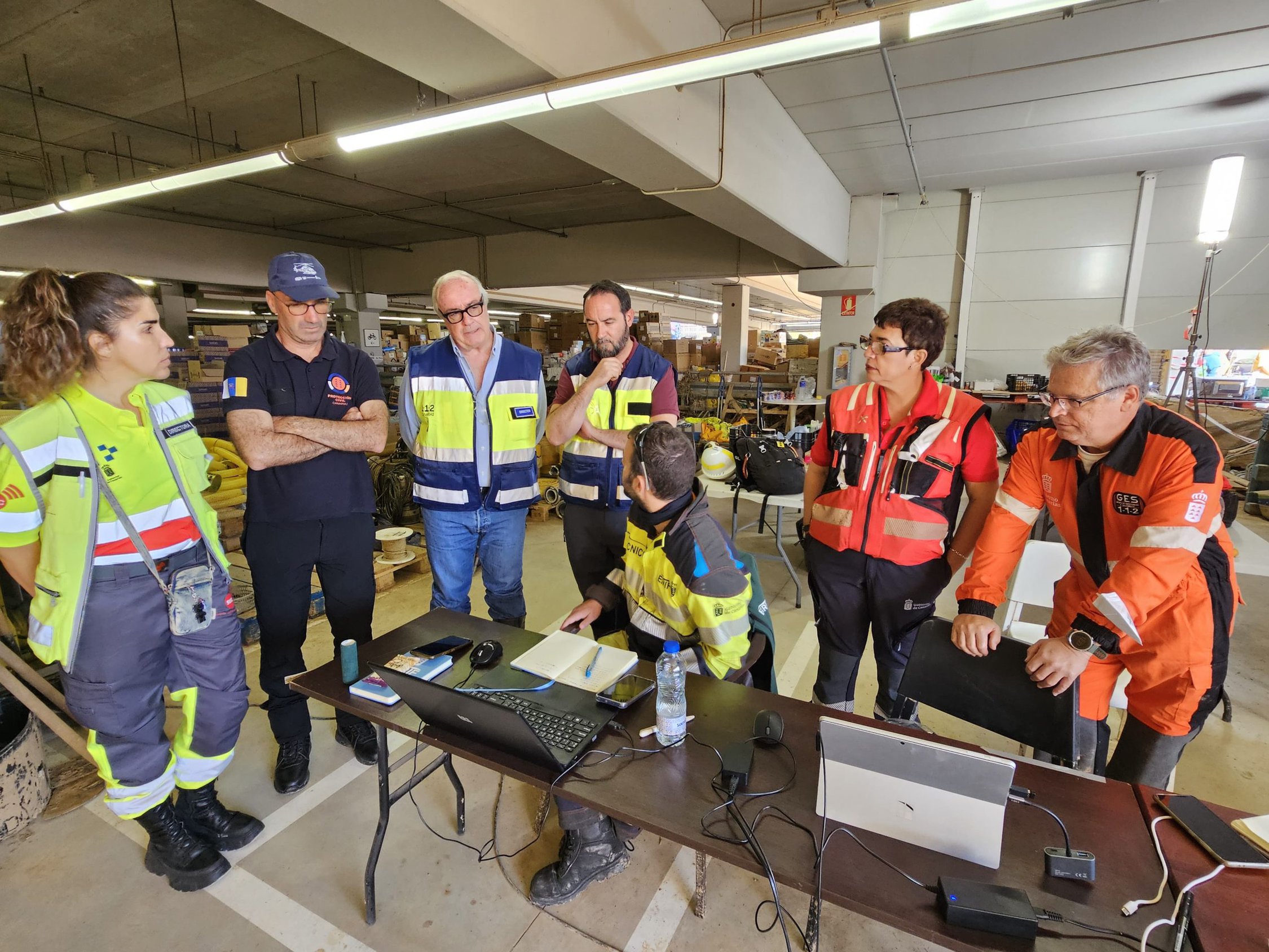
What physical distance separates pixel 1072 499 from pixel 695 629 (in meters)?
1.04

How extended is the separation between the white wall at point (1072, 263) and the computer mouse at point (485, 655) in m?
6.84

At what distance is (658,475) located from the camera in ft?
5.21

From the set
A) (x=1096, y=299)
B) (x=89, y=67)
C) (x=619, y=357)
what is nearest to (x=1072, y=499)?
(x=619, y=357)

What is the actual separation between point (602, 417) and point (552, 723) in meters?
1.27

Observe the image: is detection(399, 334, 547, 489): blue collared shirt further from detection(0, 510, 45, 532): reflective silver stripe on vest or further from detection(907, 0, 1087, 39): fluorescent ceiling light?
detection(907, 0, 1087, 39): fluorescent ceiling light

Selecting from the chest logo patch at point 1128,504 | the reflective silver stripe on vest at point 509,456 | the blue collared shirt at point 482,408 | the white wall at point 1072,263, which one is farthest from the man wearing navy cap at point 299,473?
the white wall at point 1072,263

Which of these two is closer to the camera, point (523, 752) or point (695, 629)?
point (523, 752)

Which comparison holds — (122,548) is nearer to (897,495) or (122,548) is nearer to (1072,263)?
(897,495)

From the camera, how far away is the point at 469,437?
214cm

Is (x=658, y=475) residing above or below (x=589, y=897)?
above

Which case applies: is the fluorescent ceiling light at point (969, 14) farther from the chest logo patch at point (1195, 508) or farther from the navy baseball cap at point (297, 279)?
the navy baseball cap at point (297, 279)

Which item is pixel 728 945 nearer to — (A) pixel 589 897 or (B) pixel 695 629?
(A) pixel 589 897

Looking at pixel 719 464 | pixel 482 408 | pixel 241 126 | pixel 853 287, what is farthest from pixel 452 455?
pixel 853 287

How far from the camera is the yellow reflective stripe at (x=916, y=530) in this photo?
1728mm
